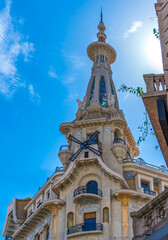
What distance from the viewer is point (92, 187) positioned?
37.7 meters

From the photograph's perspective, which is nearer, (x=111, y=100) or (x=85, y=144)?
(x=85, y=144)

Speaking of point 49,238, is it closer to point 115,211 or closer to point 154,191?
point 115,211

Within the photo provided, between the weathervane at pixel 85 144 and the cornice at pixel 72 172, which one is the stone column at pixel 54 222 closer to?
the cornice at pixel 72 172

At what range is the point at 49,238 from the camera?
36.9 metres

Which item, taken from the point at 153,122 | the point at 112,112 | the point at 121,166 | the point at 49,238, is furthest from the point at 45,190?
the point at 153,122

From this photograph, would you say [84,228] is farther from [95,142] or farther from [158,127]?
[158,127]

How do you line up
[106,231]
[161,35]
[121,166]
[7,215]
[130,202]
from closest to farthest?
[161,35] → [106,231] → [130,202] → [121,166] → [7,215]

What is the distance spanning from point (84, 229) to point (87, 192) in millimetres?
4056

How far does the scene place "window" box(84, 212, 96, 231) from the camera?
34688 millimetres

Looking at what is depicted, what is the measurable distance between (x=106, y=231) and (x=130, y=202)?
3960 mm

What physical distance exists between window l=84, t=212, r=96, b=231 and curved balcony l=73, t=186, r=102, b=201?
1.86m

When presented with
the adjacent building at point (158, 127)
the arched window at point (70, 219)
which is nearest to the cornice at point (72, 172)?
the arched window at point (70, 219)

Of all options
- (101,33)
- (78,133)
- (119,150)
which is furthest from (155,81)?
(101,33)

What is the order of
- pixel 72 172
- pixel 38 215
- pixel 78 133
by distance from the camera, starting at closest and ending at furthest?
Result: pixel 72 172 → pixel 38 215 → pixel 78 133
